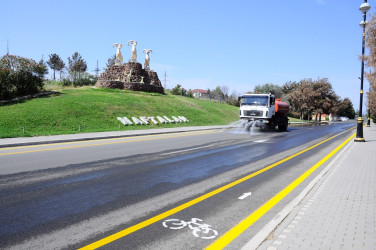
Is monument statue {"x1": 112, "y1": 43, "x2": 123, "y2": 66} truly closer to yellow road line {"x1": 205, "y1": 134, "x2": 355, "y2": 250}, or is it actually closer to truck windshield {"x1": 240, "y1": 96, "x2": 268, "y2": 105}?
truck windshield {"x1": 240, "y1": 96, "x2": 268, "y2": 105}

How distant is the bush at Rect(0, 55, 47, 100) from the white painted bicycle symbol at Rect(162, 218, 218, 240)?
79.9 feet

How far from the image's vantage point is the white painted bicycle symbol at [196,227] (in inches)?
158

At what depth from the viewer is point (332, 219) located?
14.5ft

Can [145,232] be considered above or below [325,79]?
below

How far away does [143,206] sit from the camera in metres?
5.16

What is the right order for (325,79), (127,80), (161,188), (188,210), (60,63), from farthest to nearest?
(60,63) → (325,79) → (127,80) → (161,188) → (188,210)

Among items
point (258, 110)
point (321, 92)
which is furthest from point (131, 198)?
point (321, 92)

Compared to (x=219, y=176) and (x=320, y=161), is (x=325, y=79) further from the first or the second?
(x=219, y=176)

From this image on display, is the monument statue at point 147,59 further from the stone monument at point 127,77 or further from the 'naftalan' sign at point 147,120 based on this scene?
the 'naftalan' sign at point 147,120

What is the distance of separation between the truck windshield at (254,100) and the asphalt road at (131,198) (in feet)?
46.2

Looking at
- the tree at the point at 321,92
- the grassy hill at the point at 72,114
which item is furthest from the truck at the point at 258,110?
the tree at the point at 321,92

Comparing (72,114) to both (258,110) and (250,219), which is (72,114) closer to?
(258,110)

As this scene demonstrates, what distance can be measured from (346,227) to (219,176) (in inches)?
152

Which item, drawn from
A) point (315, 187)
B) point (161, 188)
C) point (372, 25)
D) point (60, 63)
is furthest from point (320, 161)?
point (60, 63)
